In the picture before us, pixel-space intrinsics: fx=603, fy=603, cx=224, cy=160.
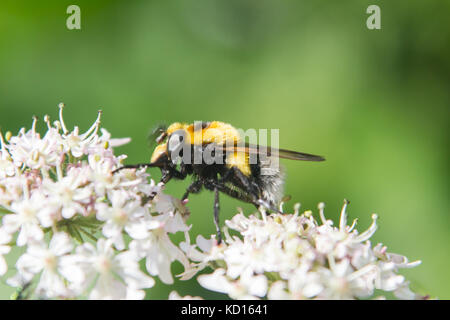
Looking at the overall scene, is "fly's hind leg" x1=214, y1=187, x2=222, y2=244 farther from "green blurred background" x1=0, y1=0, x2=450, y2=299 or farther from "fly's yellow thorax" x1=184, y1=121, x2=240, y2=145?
"green blurred background" x1=0, y1=0, x2=450, y2=299

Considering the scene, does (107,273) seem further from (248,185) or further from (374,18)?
(374,18)

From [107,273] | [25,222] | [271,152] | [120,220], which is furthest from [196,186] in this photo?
[25,222]

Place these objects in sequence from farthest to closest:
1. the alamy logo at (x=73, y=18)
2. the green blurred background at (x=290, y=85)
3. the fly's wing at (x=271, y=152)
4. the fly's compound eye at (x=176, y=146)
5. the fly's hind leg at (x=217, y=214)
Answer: the alamy logo at (x=73, y=18)
the green blurred background at (x=290, y=85)
the fly's compound eye at (x=176, y=146)
the fly's wing at (x=271, y=152)
the fly's hind leg at (x=217, y=214)

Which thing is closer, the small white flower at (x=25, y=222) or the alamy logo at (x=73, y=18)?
Answer: the small white flower at (x=25, y=222)

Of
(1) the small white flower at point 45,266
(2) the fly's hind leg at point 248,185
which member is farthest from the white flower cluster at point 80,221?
(2) the fly's hind leg at point 248,185

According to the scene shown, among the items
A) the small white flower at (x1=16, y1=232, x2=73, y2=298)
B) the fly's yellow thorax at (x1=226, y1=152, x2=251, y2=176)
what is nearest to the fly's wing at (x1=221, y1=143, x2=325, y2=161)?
the fly's yellow thorax at (x1=226, y1=152, x2=251, y2=176)

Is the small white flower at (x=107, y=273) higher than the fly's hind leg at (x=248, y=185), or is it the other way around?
the fly's hind leg at (x=248, y=185)

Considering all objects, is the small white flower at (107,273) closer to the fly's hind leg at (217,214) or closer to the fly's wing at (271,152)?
the fly's hind leg at (217,214)
